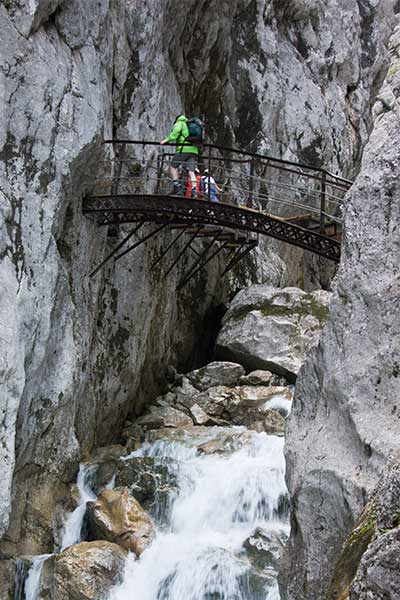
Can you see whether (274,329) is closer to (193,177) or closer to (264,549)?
(193,177)

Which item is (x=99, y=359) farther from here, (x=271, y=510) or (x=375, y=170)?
(x=375, y=170)

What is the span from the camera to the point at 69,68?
13031mm

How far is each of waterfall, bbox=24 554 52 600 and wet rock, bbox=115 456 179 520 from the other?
1994mm

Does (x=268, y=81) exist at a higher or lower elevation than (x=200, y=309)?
higher

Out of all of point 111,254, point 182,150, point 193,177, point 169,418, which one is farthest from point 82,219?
point 169,418

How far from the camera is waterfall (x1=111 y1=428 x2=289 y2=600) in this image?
391 inches

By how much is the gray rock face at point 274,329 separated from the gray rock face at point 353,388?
36.0 feet

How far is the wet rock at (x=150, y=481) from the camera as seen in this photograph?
12.0 m

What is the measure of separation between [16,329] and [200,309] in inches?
385

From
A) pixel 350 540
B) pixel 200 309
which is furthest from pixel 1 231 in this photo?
pixel 200 309

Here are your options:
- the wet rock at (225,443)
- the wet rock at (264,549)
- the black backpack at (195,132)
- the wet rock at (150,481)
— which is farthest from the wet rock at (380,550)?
the black backpack at (195,132)

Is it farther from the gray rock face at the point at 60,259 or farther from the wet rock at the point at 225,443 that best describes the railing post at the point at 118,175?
the wet rock at the point at 225,443

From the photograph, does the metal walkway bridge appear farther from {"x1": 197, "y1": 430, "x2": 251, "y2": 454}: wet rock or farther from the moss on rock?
the moss on rock

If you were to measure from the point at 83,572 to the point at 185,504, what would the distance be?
102 inches
